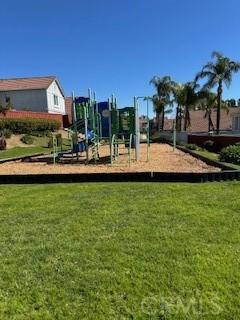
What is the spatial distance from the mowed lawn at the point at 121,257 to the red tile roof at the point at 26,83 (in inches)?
1618

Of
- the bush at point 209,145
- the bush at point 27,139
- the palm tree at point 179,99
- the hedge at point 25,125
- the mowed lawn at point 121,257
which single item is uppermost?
the palm tree at point 179,99

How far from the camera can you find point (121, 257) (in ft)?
14.6

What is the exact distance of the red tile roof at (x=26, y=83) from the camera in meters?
46.5

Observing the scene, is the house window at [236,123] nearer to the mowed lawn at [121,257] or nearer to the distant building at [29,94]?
the distant building at [29,94]

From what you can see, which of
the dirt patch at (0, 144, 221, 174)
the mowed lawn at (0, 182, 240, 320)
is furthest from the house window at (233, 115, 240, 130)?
the mowed lawn at (0, 182, 240, 320)

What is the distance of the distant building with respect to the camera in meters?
46.3

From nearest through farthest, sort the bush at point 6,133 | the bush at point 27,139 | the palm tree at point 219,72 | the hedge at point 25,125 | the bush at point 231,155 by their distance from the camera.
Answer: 1. the bush at point 231,155
2. the bush at point 6,133
3. the bush at point 27,139
4. the hedge at point 25,125
5. the palm tree at point 219,72

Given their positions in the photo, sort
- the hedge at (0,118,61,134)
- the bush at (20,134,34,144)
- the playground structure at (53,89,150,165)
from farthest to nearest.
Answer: the hedge at (0,118,61,134) → the bush at (20,134,34,144) → the playground structure at (53,89,150,165)

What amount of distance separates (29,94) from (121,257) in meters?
44.3

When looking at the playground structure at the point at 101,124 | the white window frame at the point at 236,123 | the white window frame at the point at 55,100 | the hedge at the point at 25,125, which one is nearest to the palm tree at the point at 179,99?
the white window frame at the point at 236,123

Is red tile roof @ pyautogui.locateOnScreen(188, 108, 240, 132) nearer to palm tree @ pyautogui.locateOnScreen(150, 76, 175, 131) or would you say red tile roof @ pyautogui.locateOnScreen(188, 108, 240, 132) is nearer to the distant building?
palm tree @ pyautogui.locateOnScreen(150, 76, 175, 131)

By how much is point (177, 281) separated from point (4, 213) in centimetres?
359

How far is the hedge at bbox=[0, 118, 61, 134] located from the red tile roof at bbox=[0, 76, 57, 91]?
581 inches

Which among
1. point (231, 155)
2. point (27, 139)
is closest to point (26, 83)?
point (27, 139)
